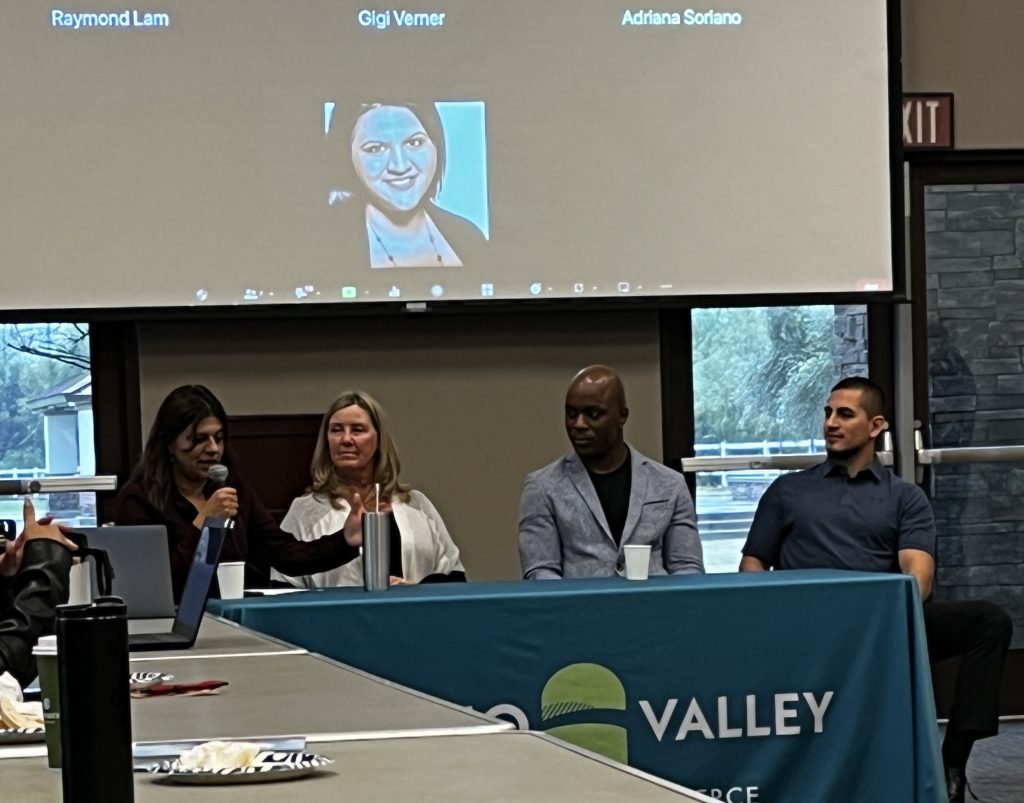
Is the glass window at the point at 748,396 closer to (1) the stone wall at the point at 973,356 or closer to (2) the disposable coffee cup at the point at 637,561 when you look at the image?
(1) the stone wall at the point at 973,356

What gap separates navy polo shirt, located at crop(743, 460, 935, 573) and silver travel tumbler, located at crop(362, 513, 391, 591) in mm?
1404

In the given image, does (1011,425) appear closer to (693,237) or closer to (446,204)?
(693,237)

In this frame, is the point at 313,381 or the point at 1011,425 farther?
the point at 1011,425

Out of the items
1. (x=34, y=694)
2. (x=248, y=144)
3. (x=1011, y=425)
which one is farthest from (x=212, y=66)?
(x=34, y=694)

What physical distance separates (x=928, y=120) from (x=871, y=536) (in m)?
1.69

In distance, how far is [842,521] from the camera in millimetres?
4465

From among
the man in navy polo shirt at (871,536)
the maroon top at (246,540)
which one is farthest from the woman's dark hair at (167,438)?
the man in navy polo shirt at (871,536)

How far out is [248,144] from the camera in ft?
16.1

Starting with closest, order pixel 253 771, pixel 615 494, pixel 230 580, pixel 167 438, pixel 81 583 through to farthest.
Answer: pixel 253 771 → pixel 81 583 → pixel 230 580 → pixel 167 438 → pixel 615 494

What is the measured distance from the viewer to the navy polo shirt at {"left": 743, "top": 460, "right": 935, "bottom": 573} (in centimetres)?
445

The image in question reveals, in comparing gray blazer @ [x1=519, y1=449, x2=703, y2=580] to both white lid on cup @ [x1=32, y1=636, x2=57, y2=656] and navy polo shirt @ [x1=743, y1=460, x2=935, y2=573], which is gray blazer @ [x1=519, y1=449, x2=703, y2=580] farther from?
white lid on cup @ [x1=32, y1=636, x2=57, y2=656]

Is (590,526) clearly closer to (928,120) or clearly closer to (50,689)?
(928,120)

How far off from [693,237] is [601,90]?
0.54 meters

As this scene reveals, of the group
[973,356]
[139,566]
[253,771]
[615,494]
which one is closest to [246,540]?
[139,566]
